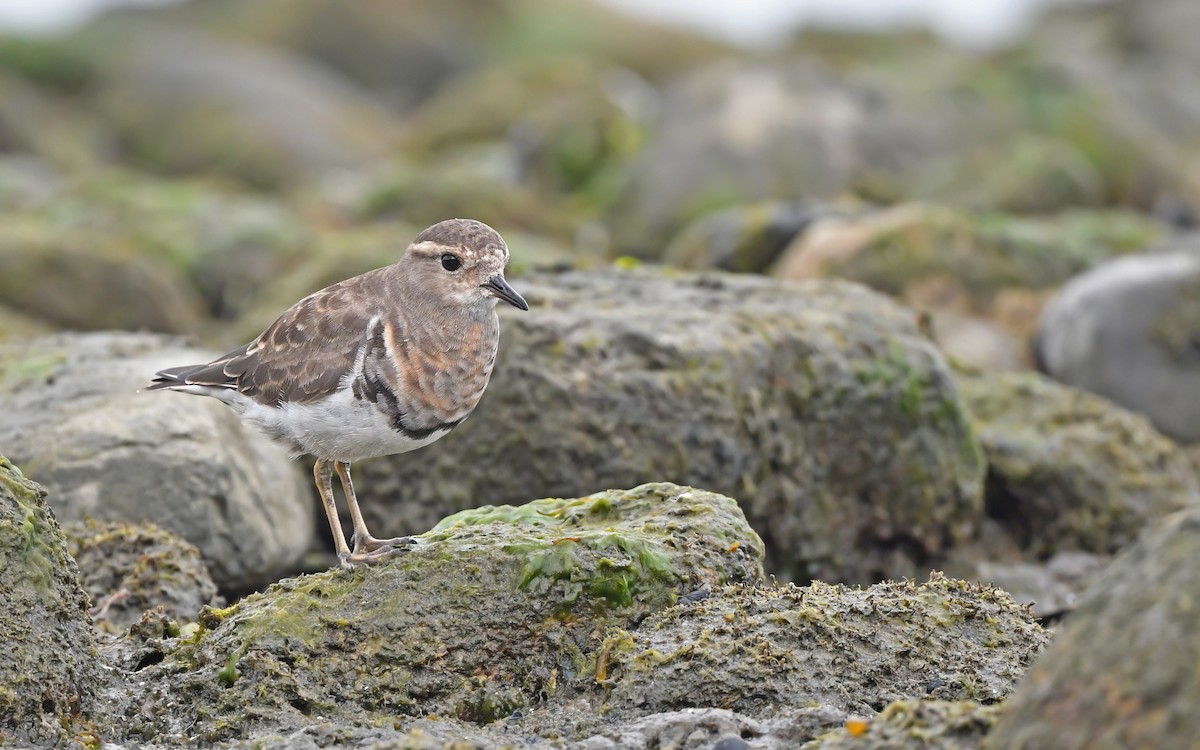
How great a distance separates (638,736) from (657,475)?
3385 mm

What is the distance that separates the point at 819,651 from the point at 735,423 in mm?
A: 3118

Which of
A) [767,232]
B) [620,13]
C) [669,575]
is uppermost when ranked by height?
[620,13]

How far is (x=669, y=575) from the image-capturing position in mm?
5664

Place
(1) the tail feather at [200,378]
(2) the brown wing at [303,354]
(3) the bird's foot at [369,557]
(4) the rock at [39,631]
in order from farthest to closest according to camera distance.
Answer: (1) the tail feather at [200,378] → (2) the brown wing at [303,354] → (3) the bird's foot at [369,557] → (4) the rock at [39,631]

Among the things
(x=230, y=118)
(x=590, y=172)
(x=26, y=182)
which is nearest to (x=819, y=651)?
(x=590, y=172)

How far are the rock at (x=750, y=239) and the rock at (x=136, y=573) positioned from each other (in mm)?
7258

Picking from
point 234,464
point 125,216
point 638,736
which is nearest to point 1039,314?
point 234,464

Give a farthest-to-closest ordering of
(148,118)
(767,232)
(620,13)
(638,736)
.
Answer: (620,13) → (148,118) → (767,232) → (638,736)

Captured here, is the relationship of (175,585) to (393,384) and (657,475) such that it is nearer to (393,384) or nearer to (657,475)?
(393,384)

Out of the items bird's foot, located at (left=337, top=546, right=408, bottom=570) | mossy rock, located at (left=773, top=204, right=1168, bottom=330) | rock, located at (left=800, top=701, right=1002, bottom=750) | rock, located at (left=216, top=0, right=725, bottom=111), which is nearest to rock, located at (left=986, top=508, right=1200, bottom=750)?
rock, located at (left=800, top=701, right=1002, bottom=750)

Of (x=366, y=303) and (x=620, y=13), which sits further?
(x=620, y=13)

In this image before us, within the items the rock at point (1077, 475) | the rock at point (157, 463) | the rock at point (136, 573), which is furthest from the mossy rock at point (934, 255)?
the rock at point (136, 573)

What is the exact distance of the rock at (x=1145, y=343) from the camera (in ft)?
36.8

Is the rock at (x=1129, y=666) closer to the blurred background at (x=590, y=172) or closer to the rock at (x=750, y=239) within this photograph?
the blurred background at (x=590, y=172)
